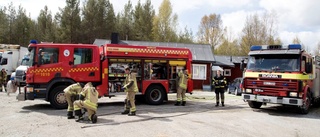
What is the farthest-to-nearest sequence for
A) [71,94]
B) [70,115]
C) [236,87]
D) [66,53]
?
[236,87] < [66,53] < [71,94] < [70,115]

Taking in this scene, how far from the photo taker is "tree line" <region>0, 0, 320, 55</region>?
4006 cm

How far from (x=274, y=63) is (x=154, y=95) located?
5209 mm

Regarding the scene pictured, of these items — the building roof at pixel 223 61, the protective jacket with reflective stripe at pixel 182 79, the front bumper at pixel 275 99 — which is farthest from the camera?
the building roof at pixel 223 61

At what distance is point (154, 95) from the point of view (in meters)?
12.6

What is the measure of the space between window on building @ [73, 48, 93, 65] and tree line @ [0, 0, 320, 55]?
27441 millimetres

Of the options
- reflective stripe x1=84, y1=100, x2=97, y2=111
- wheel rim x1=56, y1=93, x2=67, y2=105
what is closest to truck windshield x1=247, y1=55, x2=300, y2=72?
reflective stripe x1=84, y1=100, x2=97, y2=111

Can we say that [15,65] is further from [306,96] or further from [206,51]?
[306,96]

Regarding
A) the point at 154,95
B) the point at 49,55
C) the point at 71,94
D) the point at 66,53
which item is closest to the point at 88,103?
the point at 71,94

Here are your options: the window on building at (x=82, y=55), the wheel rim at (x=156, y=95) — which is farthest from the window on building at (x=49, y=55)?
the wheel rim at (x=156, y=95)

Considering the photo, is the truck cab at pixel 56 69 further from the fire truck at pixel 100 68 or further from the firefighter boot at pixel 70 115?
the firefighter boot at pixel 70 115

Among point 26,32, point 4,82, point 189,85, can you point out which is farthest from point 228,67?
point 26,32

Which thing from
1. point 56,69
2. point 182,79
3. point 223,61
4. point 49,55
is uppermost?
point 223,61

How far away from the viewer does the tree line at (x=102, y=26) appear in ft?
131

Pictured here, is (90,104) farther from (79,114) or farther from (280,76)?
(280,76)
